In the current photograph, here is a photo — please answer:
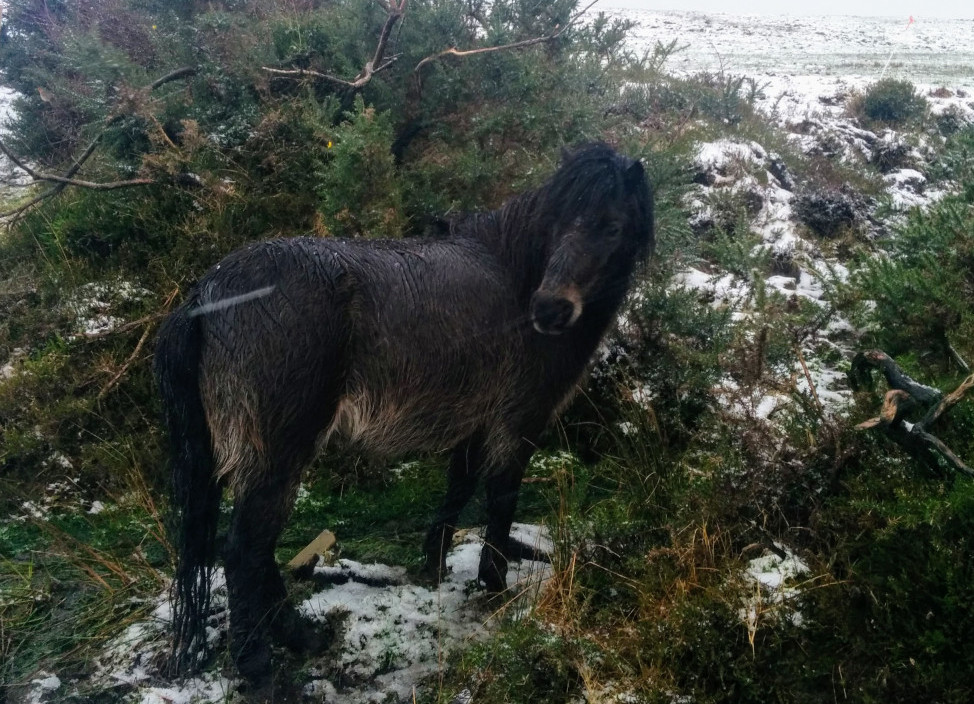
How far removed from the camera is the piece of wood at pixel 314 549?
10.7ft

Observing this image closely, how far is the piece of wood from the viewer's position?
10.7ft

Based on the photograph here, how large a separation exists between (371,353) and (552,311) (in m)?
0.78

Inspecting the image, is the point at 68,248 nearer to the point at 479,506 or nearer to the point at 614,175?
the point at 479,506

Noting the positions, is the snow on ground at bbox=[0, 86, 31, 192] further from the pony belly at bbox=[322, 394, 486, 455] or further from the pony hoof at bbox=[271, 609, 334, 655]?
the pony hoof at bbox=[271, 609, 334, 655]

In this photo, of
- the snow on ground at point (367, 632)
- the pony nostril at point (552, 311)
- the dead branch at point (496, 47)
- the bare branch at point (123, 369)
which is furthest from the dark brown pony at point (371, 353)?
the dead branch at point (496, 47)

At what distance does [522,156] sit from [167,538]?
12.0 feet

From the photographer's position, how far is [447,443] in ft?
10.2

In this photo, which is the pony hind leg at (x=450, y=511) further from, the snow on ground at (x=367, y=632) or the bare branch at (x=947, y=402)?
the bare branch at (x=947, y=402)

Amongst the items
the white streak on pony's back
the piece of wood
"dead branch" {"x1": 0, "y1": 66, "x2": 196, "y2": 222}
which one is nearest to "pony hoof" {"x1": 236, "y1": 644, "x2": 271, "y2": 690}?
the piece of wood

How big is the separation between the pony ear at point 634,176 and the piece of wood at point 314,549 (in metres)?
2.41

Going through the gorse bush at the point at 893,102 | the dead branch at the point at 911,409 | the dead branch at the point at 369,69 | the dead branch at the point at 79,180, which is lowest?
the dead branch at the point at 911,409

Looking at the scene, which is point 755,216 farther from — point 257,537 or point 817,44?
point 817,44

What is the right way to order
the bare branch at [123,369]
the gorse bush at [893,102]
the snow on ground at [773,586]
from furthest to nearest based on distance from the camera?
the gorse bush at [893,102]
the bare branch at [123,369]
the snow on ground at [773,586]

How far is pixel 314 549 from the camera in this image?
3410mm
